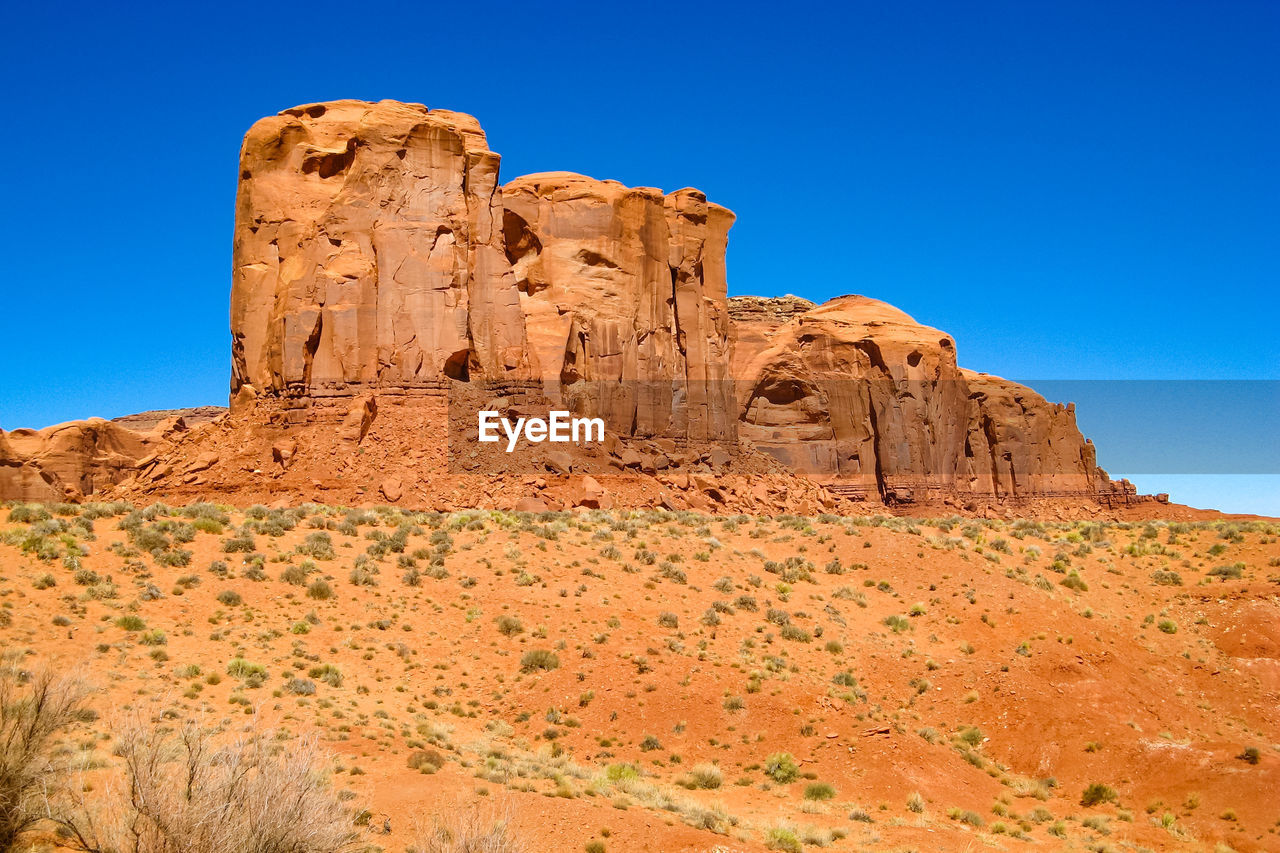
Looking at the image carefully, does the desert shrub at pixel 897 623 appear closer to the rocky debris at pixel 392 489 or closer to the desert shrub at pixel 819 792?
the desert shrub at pixel 819 792

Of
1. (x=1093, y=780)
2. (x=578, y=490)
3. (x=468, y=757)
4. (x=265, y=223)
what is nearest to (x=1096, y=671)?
(x=1093, y=780)

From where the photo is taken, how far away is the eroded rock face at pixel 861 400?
72812mm

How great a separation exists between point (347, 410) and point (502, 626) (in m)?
19.7

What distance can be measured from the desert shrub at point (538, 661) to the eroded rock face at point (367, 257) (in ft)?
72.7

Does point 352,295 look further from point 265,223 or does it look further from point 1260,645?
point 1260,645

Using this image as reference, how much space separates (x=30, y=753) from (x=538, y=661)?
1286cm

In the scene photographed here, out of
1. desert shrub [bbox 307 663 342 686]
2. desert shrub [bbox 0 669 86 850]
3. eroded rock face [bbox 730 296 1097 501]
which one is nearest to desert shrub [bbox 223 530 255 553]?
desert shrub [bbox 307 663 342 686]

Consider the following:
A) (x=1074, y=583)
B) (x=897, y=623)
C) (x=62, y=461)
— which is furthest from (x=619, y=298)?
(x=897, y=623)

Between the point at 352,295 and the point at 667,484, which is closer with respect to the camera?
the point at 352,295

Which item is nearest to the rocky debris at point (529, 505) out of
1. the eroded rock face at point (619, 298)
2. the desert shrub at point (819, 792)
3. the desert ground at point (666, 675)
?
the desert ground at point (666, 675)

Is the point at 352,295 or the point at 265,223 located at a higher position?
the point at 265,223

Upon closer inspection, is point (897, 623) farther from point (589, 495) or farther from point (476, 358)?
point (476, 358)

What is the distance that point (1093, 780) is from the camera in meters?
20.1

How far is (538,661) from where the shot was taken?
22516 mm
